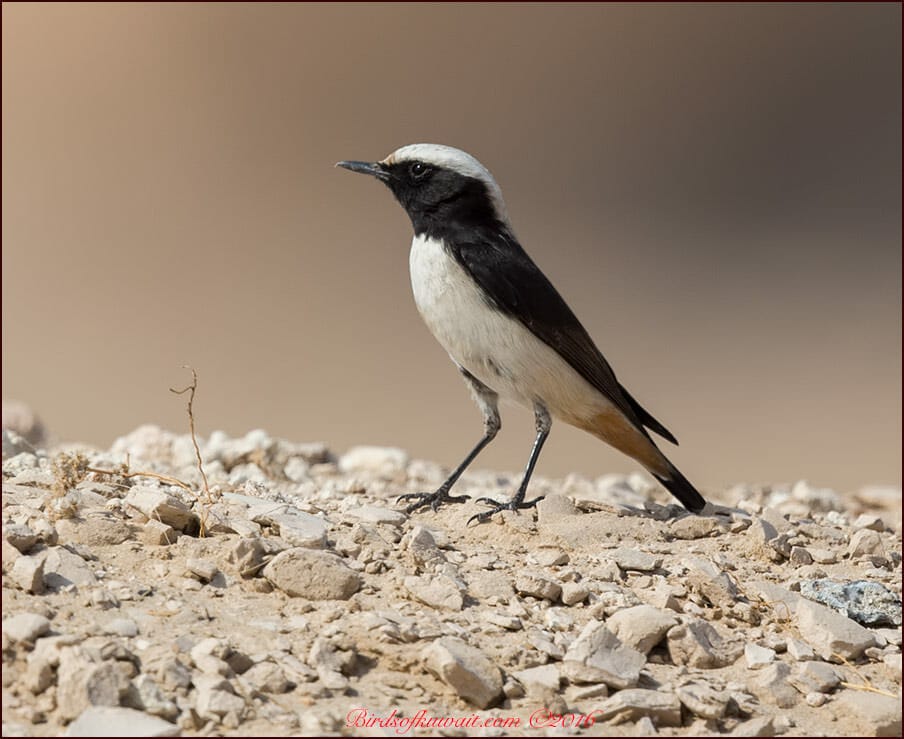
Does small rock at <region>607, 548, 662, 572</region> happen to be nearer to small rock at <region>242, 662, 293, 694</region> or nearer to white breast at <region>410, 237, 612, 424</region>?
white breast at <region>410, 237, 612, 424</region>

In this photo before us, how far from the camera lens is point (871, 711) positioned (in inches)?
159

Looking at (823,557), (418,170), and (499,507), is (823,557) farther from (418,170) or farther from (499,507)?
(418,170)

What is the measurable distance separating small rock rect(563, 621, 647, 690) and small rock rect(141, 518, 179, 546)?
1.80 metres

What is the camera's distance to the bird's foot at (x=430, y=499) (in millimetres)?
6078

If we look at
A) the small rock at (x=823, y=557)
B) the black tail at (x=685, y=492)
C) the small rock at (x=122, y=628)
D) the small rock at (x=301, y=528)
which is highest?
the black tail at (x=685, y=492)

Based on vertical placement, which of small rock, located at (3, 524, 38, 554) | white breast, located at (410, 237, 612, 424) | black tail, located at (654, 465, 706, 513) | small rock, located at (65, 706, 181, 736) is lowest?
Result: small rock, located at (65, 706, 181, 736)

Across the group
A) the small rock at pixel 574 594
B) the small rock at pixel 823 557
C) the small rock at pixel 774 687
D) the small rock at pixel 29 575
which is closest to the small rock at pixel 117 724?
the small rock at pixel 29 575

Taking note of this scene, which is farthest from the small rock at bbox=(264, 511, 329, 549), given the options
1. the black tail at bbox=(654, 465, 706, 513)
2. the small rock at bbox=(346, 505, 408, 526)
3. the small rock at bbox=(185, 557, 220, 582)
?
the black tail at bbox=(654, 465, 706, 513)

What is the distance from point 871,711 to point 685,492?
2.57 metres

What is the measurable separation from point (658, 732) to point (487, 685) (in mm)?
649

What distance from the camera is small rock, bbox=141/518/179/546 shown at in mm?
4578

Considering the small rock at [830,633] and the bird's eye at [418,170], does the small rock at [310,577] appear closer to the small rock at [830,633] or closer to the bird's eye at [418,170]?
the small rock at [830,633]

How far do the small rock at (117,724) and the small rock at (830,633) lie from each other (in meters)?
2.70

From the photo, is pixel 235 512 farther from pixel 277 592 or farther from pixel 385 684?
pixel 385 684
